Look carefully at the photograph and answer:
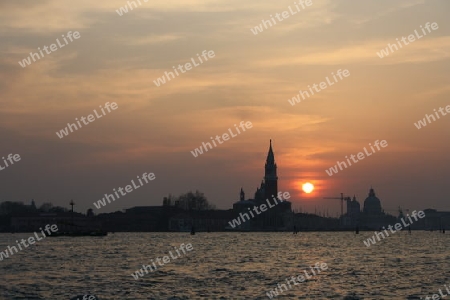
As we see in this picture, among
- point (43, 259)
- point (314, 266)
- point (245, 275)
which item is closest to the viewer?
point (245, 275)

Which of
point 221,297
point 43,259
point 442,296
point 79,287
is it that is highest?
point 43,259

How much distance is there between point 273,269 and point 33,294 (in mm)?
21986

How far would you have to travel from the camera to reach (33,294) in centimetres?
4197

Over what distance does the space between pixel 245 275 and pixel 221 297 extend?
12.7 meters

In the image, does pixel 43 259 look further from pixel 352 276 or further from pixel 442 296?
pixel 442 296

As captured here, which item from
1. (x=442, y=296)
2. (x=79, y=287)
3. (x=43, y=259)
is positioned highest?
(x=43, y=259)

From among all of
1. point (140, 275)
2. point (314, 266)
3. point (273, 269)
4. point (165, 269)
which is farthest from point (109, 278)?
point (314, 266)

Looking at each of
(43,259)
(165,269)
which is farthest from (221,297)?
(43,259)

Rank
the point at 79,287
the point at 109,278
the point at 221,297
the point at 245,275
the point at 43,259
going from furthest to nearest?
the point at 43,259, the point at 245,275, the point at 109,278, the point at 79,287, the point at 221,297

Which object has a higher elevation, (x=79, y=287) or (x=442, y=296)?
(x=79, y=287)

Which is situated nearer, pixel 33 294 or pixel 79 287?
pixel 33 294

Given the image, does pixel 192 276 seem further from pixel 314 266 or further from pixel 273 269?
pixel 314 266

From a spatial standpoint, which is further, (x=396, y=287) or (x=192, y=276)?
(x=192, y=276)

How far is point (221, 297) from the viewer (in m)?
41.4
